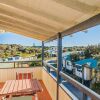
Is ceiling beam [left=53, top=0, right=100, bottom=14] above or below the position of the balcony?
above

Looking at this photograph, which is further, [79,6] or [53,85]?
[53,85]

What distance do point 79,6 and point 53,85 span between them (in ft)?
12.9

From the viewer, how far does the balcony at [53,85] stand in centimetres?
343

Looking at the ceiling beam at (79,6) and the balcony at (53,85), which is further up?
the ceiling beam at (79,6)

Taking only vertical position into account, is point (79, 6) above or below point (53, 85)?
above

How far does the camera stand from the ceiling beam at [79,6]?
2.31 m

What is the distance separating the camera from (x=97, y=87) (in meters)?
3.15

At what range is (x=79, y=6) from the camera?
94.7 inches

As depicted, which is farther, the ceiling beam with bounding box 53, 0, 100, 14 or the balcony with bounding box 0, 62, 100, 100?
the balcony with bounding box 0, 62, 100, 100

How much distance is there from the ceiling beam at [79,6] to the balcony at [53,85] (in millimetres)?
1150

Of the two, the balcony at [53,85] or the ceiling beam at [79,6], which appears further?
the balcony at [53,85]

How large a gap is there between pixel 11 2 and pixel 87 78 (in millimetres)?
1890

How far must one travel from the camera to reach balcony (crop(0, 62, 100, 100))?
11.3ft

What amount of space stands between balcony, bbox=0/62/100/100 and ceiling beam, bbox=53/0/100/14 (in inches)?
45.3
